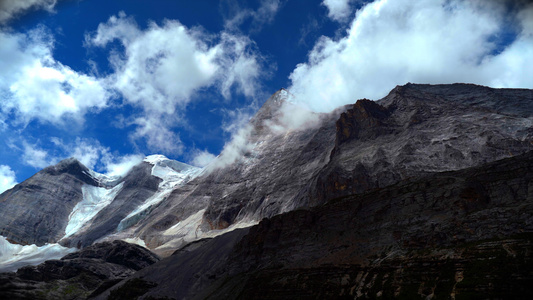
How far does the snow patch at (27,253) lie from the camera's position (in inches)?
5968

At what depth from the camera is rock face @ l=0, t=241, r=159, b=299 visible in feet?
255

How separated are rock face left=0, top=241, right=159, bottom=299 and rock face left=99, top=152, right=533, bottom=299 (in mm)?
16200

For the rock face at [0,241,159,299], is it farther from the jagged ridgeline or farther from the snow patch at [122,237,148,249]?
the snow patch at [122,237,148,249]

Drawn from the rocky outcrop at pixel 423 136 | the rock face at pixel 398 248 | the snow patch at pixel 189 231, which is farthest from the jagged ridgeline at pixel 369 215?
the snow patch at pixel 189 231

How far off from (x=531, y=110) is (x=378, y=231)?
69576mm

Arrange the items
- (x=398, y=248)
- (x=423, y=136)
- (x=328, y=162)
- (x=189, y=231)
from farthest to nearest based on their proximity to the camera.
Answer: (x=189, y=231)
(x=328, y=162)
(x=423, y=136)
(x=398, y=248)

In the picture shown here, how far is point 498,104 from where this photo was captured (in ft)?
360

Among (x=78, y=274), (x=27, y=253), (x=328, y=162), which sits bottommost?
(x=78, y=274)

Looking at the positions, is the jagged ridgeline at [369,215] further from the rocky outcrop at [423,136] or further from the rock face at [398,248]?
the rocky outcrop at [423,136]

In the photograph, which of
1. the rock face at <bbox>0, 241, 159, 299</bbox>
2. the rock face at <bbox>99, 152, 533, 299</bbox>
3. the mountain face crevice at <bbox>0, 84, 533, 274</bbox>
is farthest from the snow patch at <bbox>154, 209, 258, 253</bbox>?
the rock face at <bbox>99, 152, 533, 299</bbox>

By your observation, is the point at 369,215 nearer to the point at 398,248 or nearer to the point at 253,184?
the point at 398,248

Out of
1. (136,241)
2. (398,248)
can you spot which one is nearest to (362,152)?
(398,248)

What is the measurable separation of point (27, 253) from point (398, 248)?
6464 inches

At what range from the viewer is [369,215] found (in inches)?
2442
